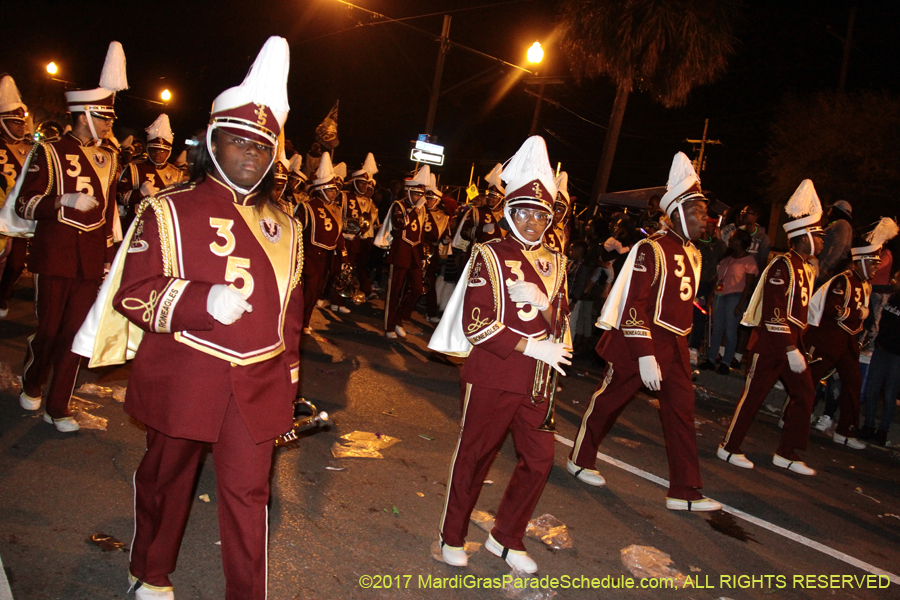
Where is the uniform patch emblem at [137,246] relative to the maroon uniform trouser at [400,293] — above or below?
above

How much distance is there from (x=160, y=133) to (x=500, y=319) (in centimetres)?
680

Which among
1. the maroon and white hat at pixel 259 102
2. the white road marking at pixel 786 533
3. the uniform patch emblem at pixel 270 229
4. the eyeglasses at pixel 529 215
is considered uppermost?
the maroon and white hat at pixel 259 102

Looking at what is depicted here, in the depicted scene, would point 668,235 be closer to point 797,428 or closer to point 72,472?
point 797,428

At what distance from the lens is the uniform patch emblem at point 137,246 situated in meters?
2.82

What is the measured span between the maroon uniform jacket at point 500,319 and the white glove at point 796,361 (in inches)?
145

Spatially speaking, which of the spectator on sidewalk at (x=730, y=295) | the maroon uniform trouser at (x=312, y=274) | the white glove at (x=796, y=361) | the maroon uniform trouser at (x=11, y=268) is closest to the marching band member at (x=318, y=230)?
the maroon uniform trouser at (x=312, y=274)

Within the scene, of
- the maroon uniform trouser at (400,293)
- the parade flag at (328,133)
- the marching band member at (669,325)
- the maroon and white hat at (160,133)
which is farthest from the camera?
the parade flag at (328,133)

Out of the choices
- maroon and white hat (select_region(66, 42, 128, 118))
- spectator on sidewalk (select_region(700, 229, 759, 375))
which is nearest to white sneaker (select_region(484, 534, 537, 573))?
maroon and white hat (select_region(66, 42, 128, 118))

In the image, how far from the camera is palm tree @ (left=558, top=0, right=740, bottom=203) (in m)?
16.9

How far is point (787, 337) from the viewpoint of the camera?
668cm

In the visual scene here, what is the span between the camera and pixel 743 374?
36.5ft

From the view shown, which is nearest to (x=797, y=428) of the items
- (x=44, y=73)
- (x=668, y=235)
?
(x=668, y=235)

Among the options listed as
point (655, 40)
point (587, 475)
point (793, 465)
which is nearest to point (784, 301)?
point (793, 465)

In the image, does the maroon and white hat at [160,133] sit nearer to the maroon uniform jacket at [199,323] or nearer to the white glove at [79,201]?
the white glove at [79,201]
